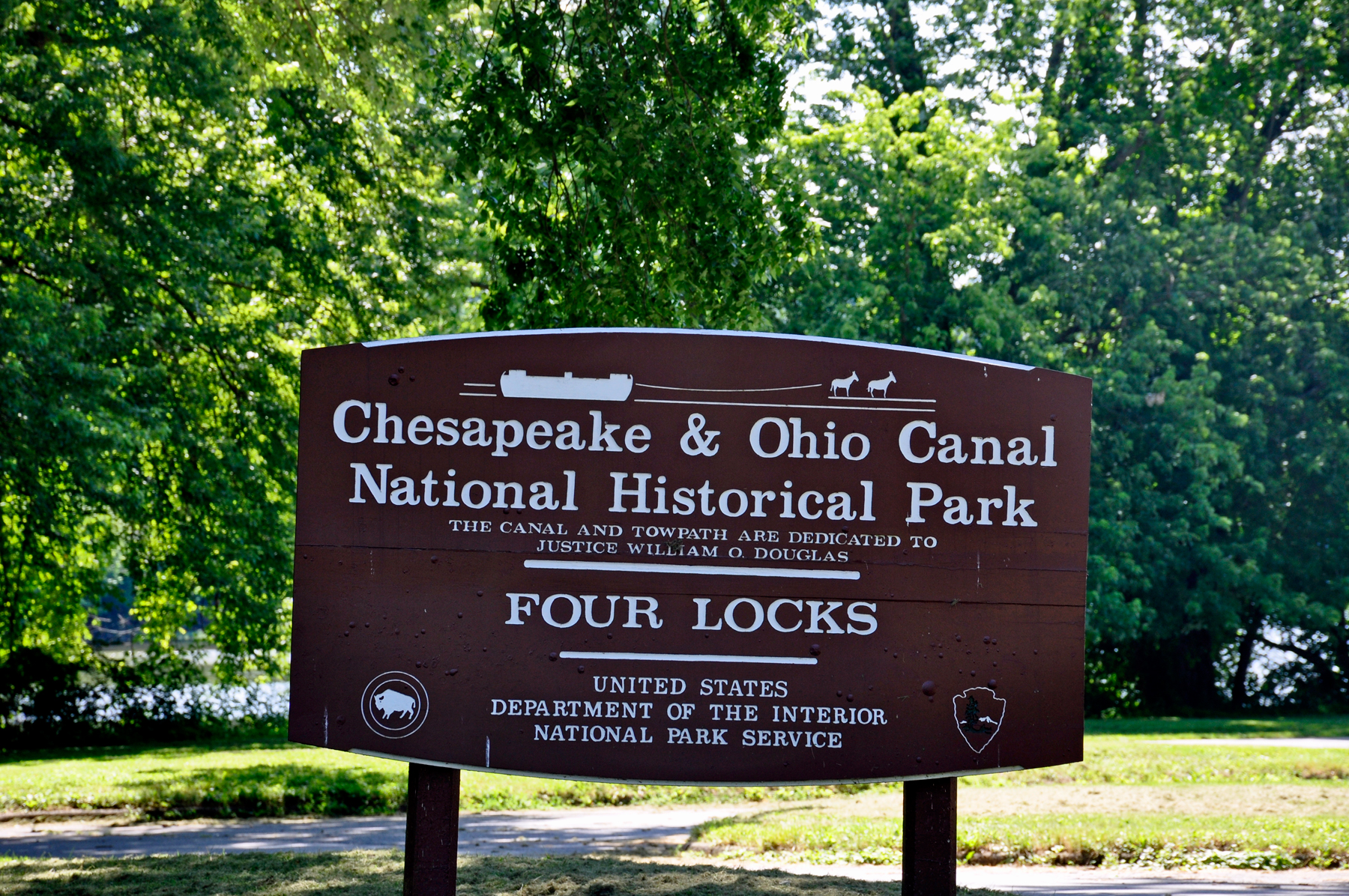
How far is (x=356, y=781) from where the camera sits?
40.8 feet

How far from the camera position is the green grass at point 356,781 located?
11508 millimetres

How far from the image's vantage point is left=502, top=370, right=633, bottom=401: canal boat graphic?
207 inches

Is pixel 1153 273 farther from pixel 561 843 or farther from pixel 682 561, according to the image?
pixel 682 561

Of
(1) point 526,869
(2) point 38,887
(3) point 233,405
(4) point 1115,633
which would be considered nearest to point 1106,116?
(4) point 1115,633

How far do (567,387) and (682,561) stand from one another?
85cm

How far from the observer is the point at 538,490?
5207 millimetres

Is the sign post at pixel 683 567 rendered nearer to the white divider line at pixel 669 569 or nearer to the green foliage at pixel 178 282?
the white divider line at pixel 669 569

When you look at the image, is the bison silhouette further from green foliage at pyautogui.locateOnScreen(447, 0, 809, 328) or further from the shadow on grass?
the shadow on grass

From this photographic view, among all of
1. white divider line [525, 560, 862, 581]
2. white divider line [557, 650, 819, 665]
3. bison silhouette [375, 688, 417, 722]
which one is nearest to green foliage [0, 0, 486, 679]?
white divider line [525, 560, 862, 581]

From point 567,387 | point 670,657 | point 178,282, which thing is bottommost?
point 670,657

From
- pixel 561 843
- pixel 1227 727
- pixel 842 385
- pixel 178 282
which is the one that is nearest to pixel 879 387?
pixel 842 385

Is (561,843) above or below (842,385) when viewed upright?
below

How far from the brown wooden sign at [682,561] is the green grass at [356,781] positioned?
17.0 feet

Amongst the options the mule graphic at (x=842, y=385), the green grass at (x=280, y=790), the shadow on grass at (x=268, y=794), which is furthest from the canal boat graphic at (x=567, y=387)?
the shadow on grass at (x=268, y=794)
